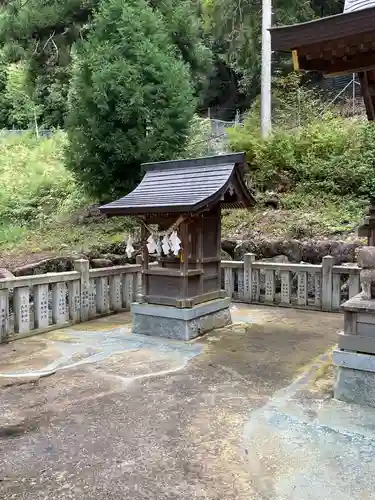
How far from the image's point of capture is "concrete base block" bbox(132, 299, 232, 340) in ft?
22.6

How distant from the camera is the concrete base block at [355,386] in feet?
14.6

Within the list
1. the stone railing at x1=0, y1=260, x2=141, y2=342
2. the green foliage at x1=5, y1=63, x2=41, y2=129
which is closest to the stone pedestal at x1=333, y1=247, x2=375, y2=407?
the stone railing at x1=0, y1=260, x2=141, y2=342

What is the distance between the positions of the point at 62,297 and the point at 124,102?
5.62 metres

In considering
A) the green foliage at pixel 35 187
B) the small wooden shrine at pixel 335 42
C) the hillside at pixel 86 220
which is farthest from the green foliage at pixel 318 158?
the small wooden shrine at pixel 335 42

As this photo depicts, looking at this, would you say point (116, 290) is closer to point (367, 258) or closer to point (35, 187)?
point (367, 258)

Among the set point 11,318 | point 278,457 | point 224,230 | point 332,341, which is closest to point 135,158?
point 224,230

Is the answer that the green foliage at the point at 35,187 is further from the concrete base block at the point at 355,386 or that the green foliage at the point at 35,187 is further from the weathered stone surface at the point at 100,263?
Result: the concrete base block at the point at 355,386

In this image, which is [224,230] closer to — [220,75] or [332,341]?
[332,341]

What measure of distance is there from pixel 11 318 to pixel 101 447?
13.5ft

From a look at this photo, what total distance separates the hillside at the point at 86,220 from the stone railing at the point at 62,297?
171 cm

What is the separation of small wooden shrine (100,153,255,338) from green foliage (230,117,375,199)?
5.56 meters

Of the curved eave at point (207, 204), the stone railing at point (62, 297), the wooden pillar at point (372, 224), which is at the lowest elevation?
the stone railing at point (62, 297)

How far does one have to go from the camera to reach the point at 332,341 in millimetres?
6824

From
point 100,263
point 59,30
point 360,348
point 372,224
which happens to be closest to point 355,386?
point 360,348
